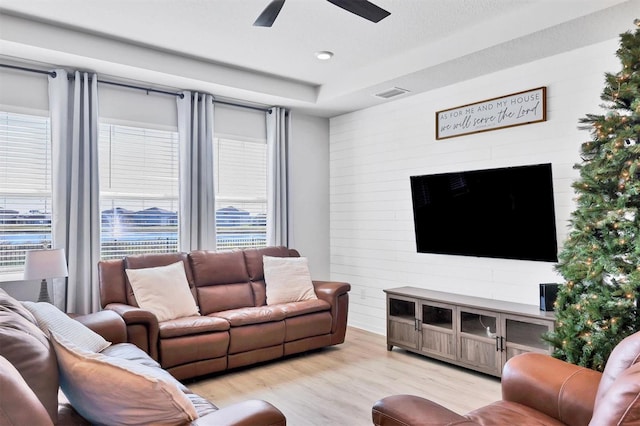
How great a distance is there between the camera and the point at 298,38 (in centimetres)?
372

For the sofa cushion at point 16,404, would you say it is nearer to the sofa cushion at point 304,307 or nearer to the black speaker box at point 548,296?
the sofa cushion at point 304,307

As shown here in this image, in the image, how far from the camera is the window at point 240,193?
5.03 m

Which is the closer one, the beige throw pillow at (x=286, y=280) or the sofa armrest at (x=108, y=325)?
the sofa armrest at (x=108, y=325)

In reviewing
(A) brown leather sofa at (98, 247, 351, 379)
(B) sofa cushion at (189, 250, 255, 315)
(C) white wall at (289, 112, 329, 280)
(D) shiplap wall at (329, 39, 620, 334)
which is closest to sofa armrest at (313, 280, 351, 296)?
(A) brown leather sofa at (98, 247, 351, 379)

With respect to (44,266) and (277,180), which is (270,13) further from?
(277,180)

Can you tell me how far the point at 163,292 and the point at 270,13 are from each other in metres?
2.49

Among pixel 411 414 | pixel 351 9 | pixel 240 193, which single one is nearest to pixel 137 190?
pixel 240 193

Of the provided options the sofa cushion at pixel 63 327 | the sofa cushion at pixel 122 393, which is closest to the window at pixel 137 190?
the sofa cushion at pixel 63 327

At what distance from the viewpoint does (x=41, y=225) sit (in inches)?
153

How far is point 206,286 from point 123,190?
1281 millimetres

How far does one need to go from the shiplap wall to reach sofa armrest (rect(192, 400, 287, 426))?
2953mm

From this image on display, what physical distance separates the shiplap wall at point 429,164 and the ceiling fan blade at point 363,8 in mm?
1943

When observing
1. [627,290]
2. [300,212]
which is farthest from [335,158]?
[627,290]

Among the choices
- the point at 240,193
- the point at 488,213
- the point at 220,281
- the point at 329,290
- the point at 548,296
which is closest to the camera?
the point at 548,296
